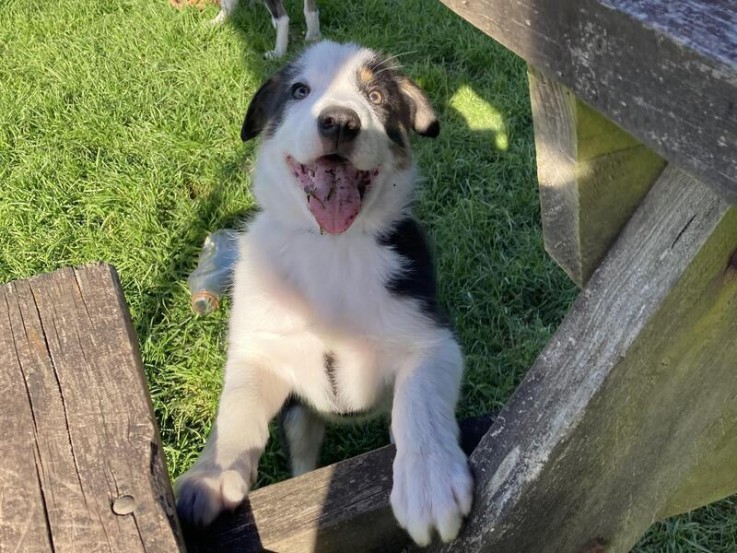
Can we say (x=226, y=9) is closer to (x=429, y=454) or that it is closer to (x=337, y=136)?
(x=337, y=136)

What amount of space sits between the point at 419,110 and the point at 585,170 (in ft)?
5.80

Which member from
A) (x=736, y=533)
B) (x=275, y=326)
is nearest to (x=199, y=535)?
(x=275, y=326)

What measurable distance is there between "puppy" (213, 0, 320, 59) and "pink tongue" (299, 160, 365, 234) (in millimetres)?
3520

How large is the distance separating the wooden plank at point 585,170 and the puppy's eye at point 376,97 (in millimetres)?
1511

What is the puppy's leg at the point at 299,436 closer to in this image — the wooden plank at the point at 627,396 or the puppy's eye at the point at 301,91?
the puppy's eye at the point at 301,91

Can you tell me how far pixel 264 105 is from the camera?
2.80 meters

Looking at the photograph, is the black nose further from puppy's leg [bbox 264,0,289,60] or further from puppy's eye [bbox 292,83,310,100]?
puppy's leg [bbox 264,0,289,60]

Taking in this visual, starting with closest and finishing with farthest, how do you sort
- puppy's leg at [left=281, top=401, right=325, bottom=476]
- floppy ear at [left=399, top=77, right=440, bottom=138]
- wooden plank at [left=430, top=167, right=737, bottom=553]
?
wooden plank at [left=430, top=167, right=737, bottom=553]
puppy's leg at [left=281, top=401, right=325, bottom=476]
floppy ear at [left=399, top=77, right=440, bottom=138]

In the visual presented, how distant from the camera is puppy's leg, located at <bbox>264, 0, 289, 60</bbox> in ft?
18.6

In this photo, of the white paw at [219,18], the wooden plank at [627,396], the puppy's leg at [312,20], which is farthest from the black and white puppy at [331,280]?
the puppy's leg at [312,20]

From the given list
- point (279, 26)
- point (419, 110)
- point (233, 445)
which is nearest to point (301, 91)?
point (419, 110)

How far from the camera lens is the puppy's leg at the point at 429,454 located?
4.14 feet

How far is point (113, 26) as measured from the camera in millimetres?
5676

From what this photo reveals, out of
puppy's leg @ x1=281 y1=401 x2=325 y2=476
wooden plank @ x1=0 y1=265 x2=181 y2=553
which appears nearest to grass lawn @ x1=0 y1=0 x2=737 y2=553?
puppy's leg @ x1=281 y1=401 x2=325 y2=476
